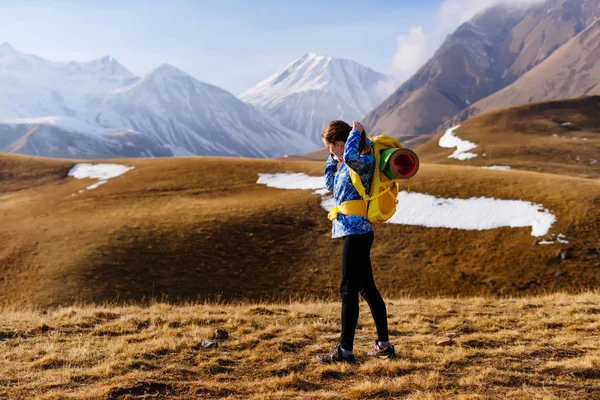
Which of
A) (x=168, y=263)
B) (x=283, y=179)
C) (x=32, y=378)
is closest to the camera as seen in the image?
(x=32, y=378)

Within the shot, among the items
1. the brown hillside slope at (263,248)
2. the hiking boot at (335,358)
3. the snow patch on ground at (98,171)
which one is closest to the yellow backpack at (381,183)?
the hiking boot at (335,358)

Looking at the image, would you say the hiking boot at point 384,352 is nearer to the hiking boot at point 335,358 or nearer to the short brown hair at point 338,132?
the hiking boot at point 335,358

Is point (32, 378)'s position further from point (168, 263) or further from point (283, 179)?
point (283, 179)

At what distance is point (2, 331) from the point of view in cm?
1013

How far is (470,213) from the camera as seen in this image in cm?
3625

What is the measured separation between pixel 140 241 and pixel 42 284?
7.24 meters

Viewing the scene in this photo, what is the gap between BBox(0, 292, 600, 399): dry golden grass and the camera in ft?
22.0

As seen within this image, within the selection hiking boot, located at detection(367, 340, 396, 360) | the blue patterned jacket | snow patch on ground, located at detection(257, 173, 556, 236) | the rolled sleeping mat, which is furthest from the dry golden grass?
snow patch on ground, located at detection(257, 173, 556, 236)

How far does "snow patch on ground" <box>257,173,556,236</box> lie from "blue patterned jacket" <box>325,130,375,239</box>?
29055 millimetres

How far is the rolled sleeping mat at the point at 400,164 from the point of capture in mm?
7148

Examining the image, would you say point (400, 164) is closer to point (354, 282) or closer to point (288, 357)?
point (354, 282)

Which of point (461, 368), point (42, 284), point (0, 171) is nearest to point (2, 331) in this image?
point (461, 368)

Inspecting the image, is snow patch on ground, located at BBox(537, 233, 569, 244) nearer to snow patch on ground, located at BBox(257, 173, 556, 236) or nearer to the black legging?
snow patch on ground, located at BBox(257, 173, 556, 236)

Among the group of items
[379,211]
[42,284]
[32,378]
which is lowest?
[42,284]
